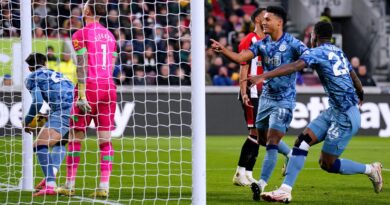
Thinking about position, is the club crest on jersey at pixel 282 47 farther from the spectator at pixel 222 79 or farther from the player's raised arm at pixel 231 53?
the spectator at pixel 222 79

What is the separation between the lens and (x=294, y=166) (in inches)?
393

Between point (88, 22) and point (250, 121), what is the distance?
101 inches

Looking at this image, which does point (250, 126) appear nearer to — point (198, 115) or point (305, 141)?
point (305, 141)

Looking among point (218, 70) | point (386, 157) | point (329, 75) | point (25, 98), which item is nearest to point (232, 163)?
point (386, 157)

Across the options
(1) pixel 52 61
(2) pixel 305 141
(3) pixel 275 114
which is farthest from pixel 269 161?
(1) pixel 52 61

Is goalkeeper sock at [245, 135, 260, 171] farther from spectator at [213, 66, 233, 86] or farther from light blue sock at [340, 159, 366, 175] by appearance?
spectator at [213, 66, 233, 86]

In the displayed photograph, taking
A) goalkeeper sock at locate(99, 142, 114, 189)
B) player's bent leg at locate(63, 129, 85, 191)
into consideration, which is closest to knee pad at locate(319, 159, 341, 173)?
goalkeeper sock at locate(99, 142, 114, 189)

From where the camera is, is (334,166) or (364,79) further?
(364,79)

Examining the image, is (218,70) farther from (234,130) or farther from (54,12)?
(54,12)

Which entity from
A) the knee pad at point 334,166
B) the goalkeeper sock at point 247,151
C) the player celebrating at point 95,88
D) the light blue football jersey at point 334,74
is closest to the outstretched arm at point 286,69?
the light blue football jersey at point 334,74

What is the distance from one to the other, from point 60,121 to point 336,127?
313 cm

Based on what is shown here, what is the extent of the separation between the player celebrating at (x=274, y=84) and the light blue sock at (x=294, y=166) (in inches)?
17.7

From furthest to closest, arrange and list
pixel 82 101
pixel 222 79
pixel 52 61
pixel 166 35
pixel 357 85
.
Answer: pixel 222 79 → pixel 52 61 → pixel 166 35 → pixel 82 101 → pixel 357 85

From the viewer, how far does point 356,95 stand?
10.2 meters
